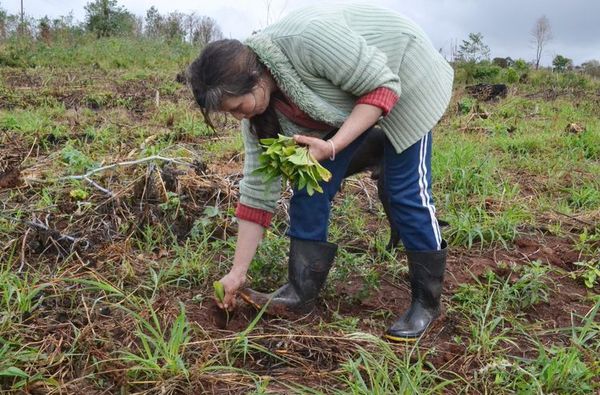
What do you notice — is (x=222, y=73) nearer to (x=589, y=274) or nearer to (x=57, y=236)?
(x=57, y=236)

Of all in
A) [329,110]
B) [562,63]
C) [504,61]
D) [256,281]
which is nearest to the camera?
[329,110]

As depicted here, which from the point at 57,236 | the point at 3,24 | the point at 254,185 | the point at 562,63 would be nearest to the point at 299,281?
the point at 254,185

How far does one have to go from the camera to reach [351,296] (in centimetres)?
228

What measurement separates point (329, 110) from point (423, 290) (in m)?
0.72

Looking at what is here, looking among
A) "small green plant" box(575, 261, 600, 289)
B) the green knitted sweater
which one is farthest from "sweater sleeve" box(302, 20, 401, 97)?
"small green plant" box(575, 261, 600, 289)

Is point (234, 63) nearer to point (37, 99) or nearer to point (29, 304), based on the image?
point (29, 304)

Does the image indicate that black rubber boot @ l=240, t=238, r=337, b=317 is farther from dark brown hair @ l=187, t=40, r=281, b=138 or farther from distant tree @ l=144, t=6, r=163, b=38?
distant tree @ l=144, t=6, r=163, b=38

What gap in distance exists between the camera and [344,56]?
1.70 meters

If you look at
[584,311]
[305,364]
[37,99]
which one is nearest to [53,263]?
[305,364]

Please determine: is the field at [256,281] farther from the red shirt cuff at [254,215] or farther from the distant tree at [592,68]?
the distant tree at [592,68]

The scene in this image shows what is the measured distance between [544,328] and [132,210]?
1.82 meters

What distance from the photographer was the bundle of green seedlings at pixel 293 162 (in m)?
1.73

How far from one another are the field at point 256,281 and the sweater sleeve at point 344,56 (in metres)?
0.79

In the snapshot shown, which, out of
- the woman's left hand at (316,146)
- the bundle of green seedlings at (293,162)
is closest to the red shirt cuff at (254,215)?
the bundle of green seedlings at (293,162)
